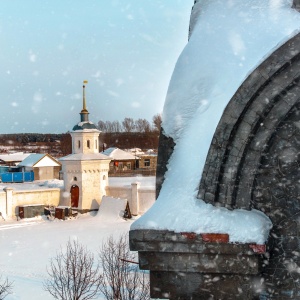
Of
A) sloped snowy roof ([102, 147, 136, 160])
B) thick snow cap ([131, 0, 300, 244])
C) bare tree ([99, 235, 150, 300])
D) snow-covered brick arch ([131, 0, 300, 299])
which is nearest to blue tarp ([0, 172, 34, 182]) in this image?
sloped snowy roof ([102, 147, 136, 160])

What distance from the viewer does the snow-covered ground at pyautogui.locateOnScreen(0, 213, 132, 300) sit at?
52.4ft

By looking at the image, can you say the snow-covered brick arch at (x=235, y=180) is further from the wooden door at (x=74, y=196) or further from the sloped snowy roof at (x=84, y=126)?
the sloped snowy roof at (x=84, y=126)

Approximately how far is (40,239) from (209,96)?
70.0ft

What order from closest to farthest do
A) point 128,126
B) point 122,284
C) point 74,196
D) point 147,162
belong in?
point 122,284
point 74,196
point 147,162
point 128,126

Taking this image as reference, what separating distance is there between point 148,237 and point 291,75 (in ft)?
5.51

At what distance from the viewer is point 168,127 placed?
14.0 feet

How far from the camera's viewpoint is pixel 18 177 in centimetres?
4506

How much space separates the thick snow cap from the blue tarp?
139 feet

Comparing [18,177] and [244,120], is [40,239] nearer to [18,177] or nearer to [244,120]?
[244,120]

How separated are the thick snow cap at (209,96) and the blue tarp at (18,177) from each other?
1666 inches

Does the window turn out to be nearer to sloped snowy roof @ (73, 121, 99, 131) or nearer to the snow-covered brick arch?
sloped snowy roof @ (73, 121, 99, 131)

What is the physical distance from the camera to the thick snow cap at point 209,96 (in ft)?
12.4

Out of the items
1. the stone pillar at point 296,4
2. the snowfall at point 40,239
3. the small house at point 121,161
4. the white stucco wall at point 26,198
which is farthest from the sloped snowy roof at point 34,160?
the stone pillar at point 296,4

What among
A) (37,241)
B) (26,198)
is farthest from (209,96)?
(26,198)
